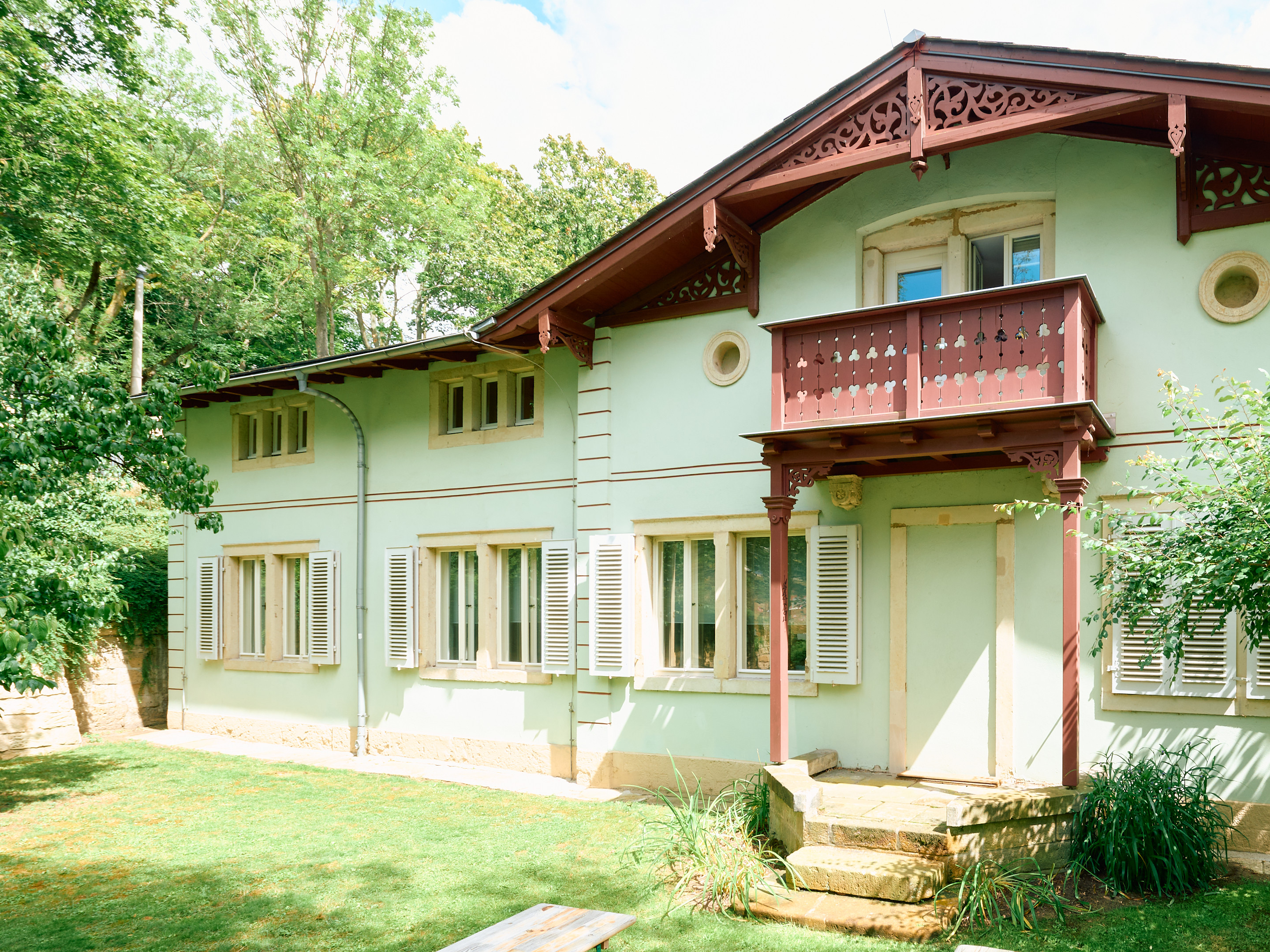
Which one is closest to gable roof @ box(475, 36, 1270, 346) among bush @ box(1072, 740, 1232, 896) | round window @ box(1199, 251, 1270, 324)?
round window @ box(1199, 251, 1270, 324)

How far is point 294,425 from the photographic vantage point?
44.4ft

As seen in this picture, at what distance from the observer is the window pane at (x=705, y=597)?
31.4 feet

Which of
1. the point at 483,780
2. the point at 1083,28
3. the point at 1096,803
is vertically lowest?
the point at 483,780

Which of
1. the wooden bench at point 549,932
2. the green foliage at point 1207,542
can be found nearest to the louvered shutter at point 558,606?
the green foliage at point 1207,542

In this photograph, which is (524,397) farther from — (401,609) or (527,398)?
(401,609)

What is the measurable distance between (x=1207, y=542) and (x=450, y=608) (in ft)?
28.3

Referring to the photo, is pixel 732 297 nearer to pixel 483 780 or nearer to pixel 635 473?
pixel 635 473

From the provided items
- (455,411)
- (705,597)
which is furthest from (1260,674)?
(455,411)

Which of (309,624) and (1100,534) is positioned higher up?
(1100,534)

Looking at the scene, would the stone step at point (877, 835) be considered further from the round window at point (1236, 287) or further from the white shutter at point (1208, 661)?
the round window at point (1236, 287)

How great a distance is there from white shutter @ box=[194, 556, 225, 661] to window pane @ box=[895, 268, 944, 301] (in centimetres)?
1055

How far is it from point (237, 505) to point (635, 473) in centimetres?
720

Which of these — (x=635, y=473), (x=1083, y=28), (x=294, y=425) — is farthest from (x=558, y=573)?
(x=1083, y=28)

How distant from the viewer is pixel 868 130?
7953 millimetres
